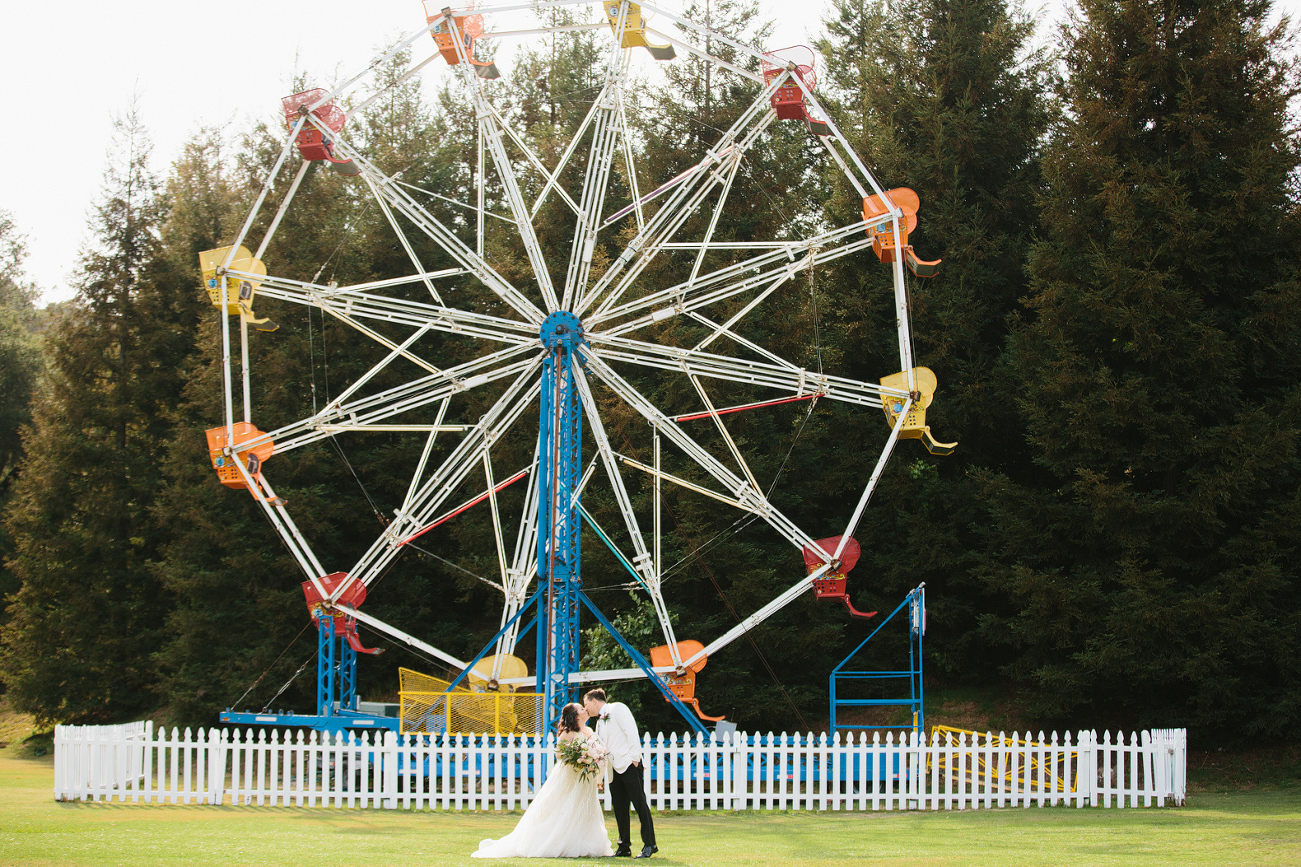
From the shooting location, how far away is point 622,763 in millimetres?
7926

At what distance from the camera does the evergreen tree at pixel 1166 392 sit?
15.4 metres

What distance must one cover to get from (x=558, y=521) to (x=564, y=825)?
568cm

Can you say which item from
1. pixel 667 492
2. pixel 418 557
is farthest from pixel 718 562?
pixel 418 557

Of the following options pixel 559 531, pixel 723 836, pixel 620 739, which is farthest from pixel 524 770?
pixel 620 739

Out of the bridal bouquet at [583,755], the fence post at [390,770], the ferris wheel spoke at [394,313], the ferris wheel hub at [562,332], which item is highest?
the ferris wheel spoke at [394,313]

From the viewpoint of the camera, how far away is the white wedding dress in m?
7.70

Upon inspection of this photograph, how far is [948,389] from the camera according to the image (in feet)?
65.9

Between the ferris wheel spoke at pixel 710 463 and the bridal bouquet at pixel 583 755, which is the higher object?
the ferris wheel spoke at pixel 710 463

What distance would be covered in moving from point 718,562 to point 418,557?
756cm

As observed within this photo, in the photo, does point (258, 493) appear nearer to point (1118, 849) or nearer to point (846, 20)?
point (1118, 849)

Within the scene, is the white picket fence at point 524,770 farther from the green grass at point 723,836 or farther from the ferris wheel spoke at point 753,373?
the ferris wheel spoke at point 753,373

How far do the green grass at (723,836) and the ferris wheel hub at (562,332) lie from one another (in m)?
5.56

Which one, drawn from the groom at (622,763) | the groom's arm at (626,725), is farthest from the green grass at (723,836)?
the groom's arm at (626,725)

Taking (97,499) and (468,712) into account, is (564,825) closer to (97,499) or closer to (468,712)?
(468,712)
